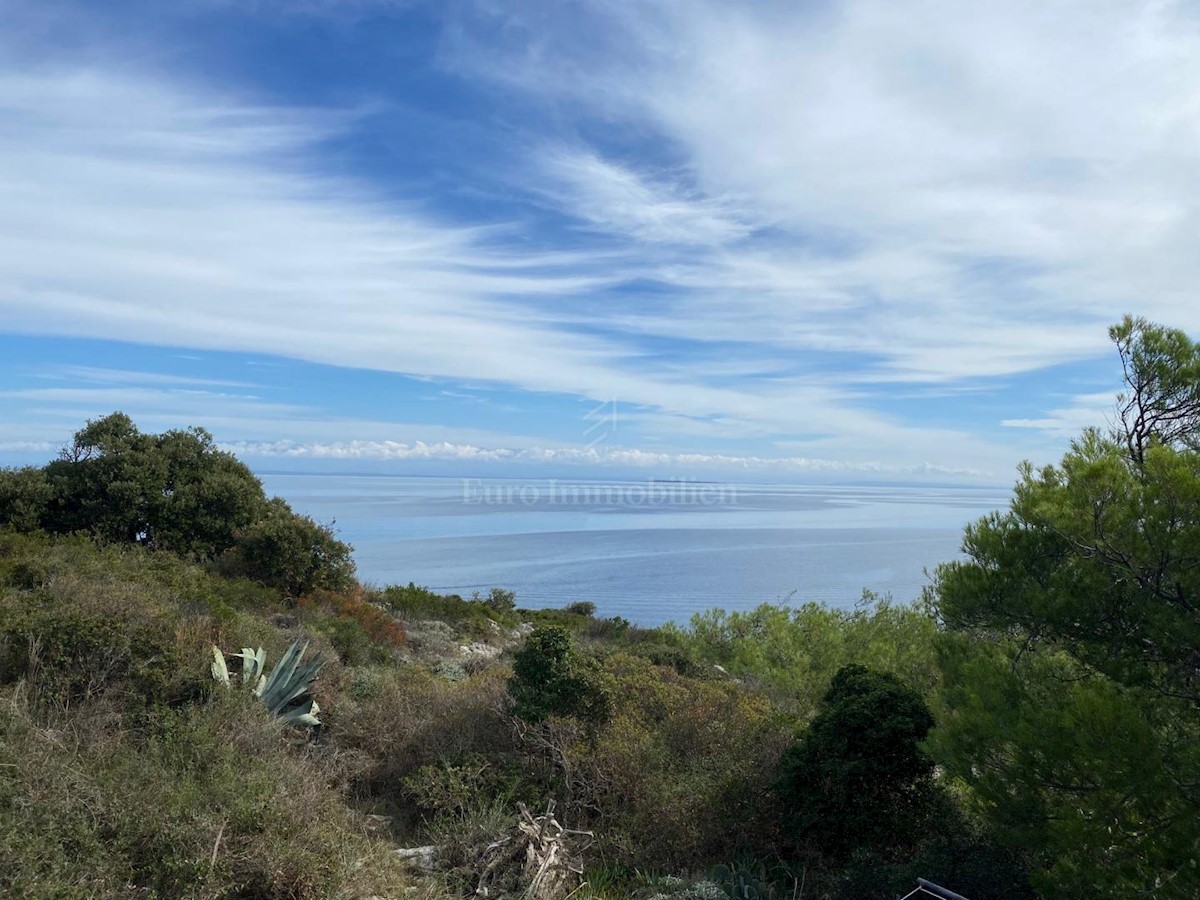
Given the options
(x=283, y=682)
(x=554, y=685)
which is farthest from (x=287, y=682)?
(x=554, y=685)

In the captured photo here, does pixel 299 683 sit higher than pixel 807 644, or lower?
higher

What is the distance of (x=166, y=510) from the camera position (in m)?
16.4

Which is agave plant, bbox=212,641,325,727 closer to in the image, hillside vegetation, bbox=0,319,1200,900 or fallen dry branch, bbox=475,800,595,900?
hillside vegetation, bbox=0,319,1200,900

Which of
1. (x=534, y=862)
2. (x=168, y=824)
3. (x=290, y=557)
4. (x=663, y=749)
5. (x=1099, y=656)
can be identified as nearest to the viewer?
(x=168, y=824)

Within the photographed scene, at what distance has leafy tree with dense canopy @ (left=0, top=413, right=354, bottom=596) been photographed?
15633 mm

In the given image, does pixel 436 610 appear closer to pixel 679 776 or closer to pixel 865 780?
pixel 679 776

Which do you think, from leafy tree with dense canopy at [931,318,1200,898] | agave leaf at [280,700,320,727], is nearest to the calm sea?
leafy tree with dense canopy at [931,318,1200,898]

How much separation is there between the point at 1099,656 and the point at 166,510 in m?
16.2

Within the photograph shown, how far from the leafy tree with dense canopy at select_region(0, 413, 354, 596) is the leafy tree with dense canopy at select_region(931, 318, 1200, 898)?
13.0 metres

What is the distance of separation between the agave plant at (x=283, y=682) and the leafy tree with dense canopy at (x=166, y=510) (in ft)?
25.0

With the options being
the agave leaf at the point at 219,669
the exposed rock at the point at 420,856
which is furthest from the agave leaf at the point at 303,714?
the exposed rock at the point at 420,856

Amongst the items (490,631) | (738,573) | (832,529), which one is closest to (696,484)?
(832,529)

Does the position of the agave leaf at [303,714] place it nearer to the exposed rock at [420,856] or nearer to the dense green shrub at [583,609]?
the exposed rock at [420,856]

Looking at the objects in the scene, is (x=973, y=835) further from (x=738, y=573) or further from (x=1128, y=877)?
(x=738, y=573)
